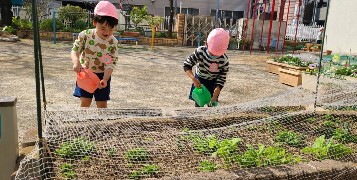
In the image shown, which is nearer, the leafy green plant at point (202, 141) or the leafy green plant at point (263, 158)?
the leafy green plant at point (263, 158)

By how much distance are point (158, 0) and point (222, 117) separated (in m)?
22.9

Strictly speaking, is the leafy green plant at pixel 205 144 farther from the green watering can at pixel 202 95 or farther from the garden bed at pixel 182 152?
the green watering can at pixel 202 95

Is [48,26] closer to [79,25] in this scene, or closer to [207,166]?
[79,25]

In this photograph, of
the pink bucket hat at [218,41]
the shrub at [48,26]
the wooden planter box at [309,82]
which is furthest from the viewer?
the shrub at [48,26]

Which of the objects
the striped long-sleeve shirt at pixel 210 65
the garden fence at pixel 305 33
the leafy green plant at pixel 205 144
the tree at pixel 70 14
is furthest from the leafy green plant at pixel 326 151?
the garden fence at pixel 305 33

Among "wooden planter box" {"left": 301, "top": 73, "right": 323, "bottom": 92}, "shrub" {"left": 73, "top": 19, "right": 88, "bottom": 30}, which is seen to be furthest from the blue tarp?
"wooden planter box" {"left": 301, "top": 73, "right": 323, "bottom": 92}

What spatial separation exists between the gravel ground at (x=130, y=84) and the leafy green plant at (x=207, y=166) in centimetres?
163

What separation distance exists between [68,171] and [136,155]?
17.5 inches

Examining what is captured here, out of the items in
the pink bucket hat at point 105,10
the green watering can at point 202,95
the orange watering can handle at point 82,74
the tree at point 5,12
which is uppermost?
the tree at point 5,12

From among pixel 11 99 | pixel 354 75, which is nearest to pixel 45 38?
pixel 354 75

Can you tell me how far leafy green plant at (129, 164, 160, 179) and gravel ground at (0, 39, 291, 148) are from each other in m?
1.44

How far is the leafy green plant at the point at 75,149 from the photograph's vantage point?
2254 millimetres

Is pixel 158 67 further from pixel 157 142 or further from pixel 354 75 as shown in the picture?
pixel 157 142

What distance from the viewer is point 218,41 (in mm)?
3209
